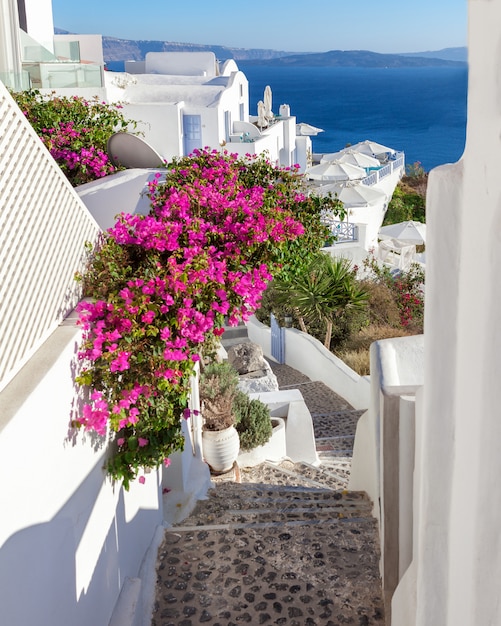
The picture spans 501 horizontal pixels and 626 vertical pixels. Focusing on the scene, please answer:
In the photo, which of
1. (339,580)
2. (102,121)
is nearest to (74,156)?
(102,121)

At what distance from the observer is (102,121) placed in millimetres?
10102

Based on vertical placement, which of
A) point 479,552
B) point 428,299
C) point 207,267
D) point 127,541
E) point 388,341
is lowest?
point 127,541

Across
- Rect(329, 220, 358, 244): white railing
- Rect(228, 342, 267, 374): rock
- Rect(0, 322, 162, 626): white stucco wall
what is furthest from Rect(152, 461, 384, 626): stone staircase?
Rect(329, 220, 358, 244): white railing

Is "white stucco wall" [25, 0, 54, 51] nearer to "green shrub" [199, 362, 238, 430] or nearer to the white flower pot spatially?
"green shrub" [199, 362, 238, 430]

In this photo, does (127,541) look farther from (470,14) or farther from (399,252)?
(399,252)

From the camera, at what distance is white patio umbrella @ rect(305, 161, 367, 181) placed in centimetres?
3222

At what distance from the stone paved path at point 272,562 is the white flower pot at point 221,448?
50.3 inches

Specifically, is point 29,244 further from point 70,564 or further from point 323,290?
point 323,290

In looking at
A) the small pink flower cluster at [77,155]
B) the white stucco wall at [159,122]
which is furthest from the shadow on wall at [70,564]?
the white stucco wall at [159,122]

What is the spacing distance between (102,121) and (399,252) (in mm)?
18441

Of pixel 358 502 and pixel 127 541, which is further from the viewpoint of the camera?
pixel 358 502

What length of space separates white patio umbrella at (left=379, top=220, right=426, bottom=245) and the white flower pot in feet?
62.6

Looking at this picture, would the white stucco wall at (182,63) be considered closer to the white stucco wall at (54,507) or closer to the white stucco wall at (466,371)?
the white stucco wall at (54,507)

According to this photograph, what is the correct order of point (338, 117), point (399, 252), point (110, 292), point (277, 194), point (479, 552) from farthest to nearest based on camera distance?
point (338, 117), point (399, 252), point (277, 194), point (110, 292), point (479, 552)
